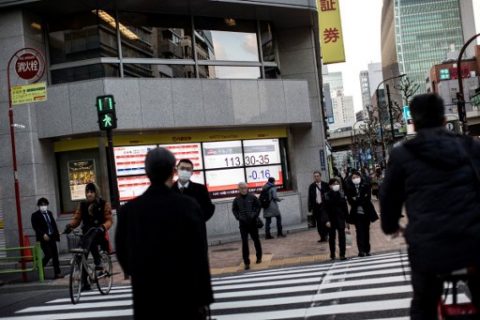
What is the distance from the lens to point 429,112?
3539mm

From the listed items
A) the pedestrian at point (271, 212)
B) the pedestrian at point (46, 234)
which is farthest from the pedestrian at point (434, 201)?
the pedestrian at point (271, 212)

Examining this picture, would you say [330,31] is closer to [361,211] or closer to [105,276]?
[361,211]

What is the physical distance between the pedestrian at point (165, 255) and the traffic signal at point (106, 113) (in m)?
8.53

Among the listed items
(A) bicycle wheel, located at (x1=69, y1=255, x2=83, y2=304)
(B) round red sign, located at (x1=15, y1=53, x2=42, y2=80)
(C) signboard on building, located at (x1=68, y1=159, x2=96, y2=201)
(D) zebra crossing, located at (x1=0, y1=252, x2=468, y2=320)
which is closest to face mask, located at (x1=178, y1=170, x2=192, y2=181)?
(D) zebra crossing, located at (x1=0, y1=252, x2=468, y2=320)

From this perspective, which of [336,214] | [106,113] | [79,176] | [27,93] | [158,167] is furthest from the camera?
[79,176]

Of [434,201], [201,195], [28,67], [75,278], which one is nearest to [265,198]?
[28,67]

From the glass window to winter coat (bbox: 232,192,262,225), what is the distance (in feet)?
28.3

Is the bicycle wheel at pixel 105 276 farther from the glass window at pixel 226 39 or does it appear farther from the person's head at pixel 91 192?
the glass window at pixel 226 39

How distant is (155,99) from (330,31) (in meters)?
11.3

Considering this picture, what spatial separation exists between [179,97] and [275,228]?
5.28 m

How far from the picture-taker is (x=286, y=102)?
20.7m

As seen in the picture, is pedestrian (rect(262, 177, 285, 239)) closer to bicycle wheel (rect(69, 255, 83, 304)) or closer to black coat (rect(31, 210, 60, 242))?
black coat (rect(31, 210, 60, 242))

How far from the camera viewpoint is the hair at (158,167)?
3672 millimetres

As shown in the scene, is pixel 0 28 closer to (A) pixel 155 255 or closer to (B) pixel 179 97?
(B) pixel 179 97
